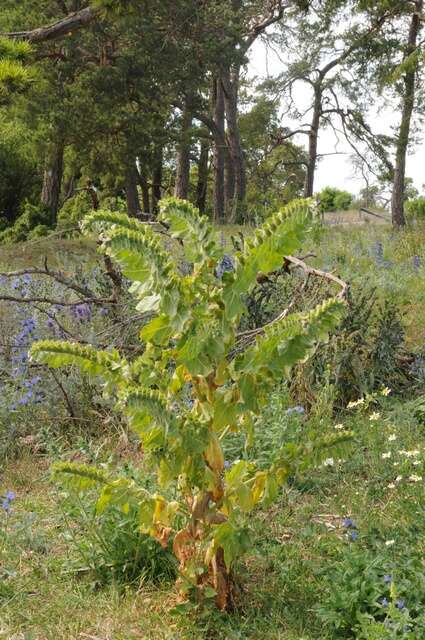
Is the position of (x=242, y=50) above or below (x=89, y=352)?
above

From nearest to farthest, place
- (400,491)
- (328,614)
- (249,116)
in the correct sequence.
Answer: (328,614), (400,491), (249,116)

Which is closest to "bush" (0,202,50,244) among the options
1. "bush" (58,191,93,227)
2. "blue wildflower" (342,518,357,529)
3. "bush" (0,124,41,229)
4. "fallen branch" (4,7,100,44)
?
"bush" (0,124,41,229)

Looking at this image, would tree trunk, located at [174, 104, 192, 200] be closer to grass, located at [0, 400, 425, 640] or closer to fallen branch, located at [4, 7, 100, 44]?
fallen branch, located at [4, 7, 100, 44]

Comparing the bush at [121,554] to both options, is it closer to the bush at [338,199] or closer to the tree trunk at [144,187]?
the tree trunk at [144,187]

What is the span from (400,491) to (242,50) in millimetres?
16330

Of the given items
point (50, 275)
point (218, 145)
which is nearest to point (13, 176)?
point (218, 145)

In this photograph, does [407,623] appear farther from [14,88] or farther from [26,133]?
[26,133]

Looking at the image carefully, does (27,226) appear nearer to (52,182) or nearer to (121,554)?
(52,182)

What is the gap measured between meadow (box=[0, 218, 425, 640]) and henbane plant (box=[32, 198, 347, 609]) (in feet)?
0.62

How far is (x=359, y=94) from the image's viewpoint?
67.0ft

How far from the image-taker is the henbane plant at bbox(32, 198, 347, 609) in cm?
193

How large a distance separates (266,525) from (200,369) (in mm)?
1250

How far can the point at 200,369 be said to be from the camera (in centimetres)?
200

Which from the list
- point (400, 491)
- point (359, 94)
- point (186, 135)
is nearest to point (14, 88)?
point (400, 491)
